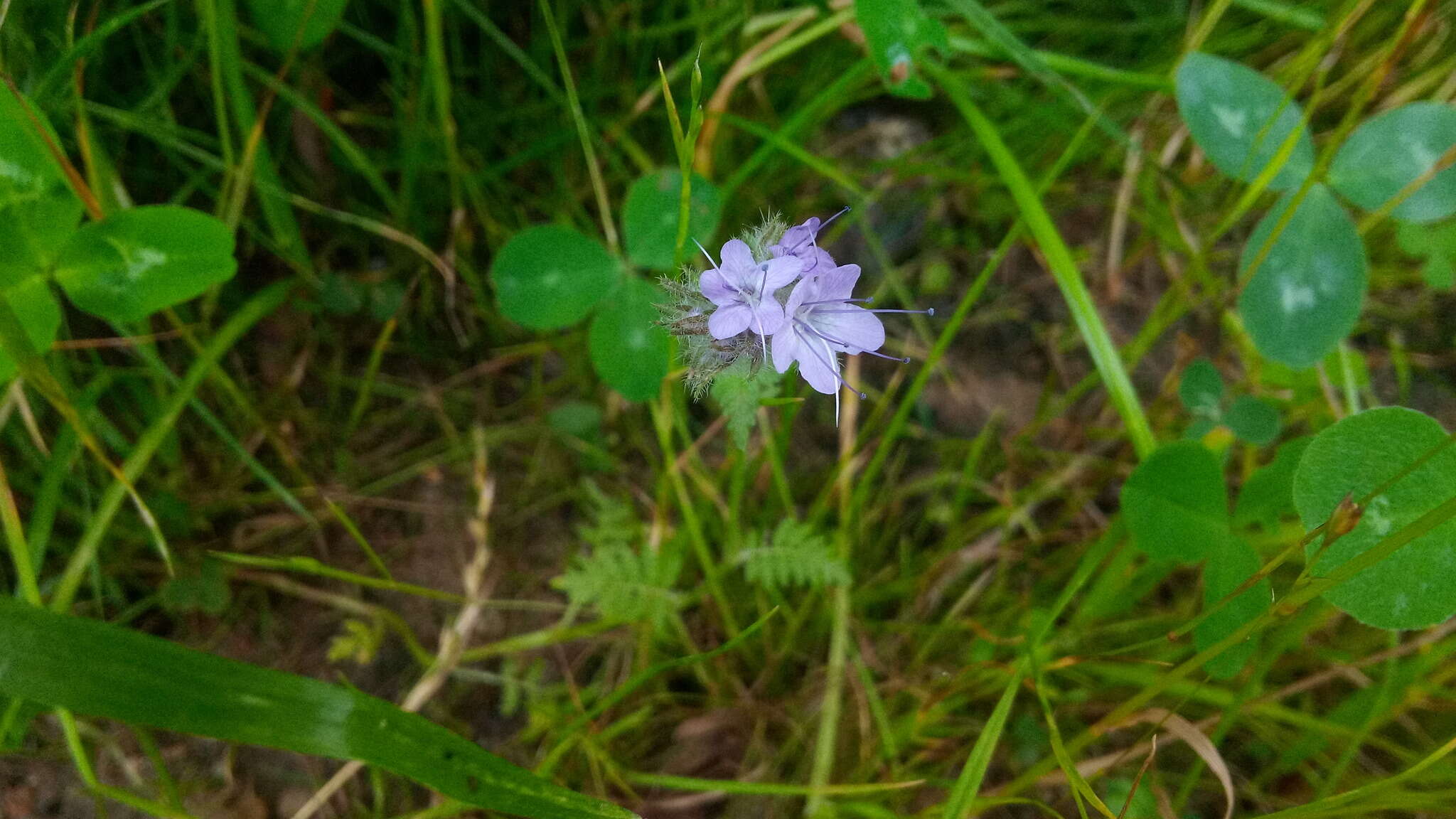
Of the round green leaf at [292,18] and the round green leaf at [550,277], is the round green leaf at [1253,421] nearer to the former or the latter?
the round green leaf at [550,277]

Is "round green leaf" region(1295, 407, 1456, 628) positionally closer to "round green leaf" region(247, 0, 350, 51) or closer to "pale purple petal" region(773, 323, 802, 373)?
"pale purple petal" region(773, 323, 802, 373)

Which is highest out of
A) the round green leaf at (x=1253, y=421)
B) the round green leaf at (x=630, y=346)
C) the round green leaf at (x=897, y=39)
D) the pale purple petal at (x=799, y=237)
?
the round green leaf at (x=897, y=39)

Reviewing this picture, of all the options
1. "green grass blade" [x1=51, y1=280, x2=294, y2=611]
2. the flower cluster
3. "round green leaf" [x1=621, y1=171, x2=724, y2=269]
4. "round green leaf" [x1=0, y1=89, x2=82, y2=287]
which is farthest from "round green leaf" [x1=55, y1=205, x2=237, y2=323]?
the flower cluster

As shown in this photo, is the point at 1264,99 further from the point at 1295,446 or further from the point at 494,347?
the point at 494,347

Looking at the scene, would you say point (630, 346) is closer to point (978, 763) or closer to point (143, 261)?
point (143, 261)

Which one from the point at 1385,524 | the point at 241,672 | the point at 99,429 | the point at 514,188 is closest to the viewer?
the point at 241,672

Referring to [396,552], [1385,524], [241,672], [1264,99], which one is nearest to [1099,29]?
[1264,99]

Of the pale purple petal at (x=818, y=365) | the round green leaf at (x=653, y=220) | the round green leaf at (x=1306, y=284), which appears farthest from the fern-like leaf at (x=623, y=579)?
the round green leaf at (x=1306, y=284)
